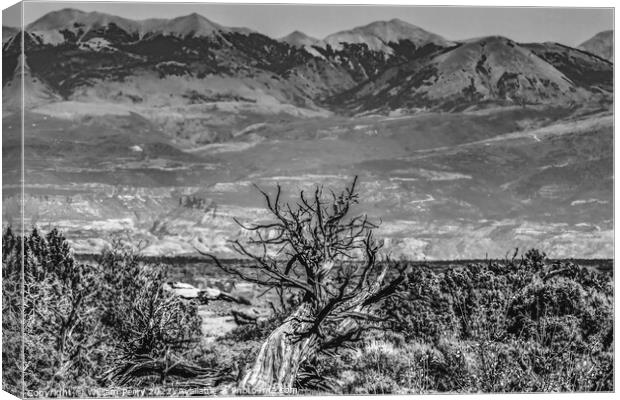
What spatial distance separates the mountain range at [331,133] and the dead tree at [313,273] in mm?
327

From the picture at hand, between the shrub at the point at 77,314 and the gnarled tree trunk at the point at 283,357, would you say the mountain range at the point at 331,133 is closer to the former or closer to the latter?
the shrub at the point at 77,314

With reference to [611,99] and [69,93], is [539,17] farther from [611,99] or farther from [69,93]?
[69,93]

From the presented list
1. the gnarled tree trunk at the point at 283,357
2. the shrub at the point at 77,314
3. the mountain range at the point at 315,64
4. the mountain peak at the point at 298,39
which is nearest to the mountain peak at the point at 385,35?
the mountain range at the point at 315,64

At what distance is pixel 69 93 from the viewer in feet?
59.3

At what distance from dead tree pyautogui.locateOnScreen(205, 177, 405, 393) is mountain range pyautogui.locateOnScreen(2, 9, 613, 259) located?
327 mm

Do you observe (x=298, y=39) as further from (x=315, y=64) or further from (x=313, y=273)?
(x=313, y=273)

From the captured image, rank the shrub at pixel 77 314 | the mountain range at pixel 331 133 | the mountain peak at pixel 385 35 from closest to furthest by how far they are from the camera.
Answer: the shrub at pixel 77 314 < the mountain peak at pixel 385 35 < the mountain range at pixel 331 133

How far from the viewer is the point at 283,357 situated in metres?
16.6

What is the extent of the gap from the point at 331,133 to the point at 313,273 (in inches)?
93.0

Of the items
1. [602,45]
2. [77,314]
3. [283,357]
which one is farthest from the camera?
[602,45]

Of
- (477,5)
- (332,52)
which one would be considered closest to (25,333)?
(332,52)

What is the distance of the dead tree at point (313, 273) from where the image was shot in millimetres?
16609

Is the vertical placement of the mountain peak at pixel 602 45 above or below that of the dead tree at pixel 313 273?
above

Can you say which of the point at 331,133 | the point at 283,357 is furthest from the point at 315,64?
the point at 283,357
